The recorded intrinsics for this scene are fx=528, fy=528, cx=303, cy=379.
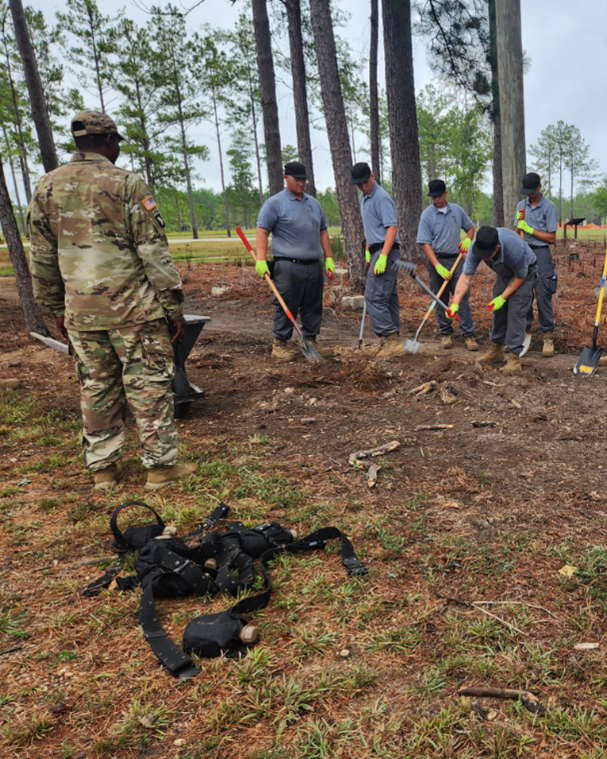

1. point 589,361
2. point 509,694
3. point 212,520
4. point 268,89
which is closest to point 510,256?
point 589,361

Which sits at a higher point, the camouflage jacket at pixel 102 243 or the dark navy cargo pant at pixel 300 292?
the camouflage jacket at pixel 102 243

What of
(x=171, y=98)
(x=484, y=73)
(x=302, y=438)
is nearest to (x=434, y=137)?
(x=171, y=98)

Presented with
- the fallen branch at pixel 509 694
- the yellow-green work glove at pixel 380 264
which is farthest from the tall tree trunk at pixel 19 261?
the fallen branch at pixel 509 694

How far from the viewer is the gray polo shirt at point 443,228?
6.75 metres

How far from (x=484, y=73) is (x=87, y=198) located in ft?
33.2

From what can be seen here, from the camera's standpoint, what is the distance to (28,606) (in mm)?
2408

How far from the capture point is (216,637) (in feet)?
6.70

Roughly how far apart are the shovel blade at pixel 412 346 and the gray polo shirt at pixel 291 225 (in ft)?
5.09

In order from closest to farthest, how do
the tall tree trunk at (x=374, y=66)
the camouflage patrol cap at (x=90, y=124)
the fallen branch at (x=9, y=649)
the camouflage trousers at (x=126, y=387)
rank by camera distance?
the fallen branch at (x=9, y=649) → the camouflage patrol cap at (x=90, y=124) → the camouflage trousers at (x=126, y=387) → the tall tree trunk at (x=374, y=66)

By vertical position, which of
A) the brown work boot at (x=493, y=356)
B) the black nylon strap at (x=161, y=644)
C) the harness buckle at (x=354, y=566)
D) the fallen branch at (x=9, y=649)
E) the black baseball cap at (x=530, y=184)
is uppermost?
the black baseball cap at (x=530, y=184)

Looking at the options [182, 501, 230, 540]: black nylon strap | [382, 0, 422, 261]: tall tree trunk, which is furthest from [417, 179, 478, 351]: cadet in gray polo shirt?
[382, 0, 422, 261]: tall tree trunk

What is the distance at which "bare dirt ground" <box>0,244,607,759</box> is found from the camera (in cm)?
171

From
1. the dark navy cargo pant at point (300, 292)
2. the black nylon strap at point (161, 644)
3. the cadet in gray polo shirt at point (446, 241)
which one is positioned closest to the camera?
the black nylon strap at point (161, 644)

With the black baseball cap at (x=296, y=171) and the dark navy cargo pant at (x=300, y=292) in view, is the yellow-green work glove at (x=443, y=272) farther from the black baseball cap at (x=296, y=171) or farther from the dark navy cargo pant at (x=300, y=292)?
the black baseball cap at (x=296, y=171)
